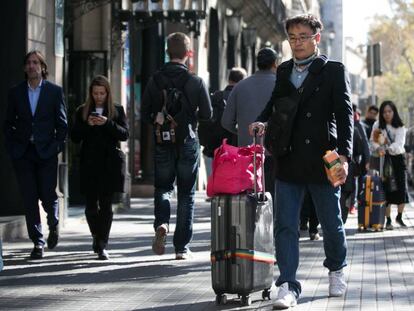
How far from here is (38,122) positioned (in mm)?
10781

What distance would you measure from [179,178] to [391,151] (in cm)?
609

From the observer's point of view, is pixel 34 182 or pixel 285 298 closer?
pixel 285 298

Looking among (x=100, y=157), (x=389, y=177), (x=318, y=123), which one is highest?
(x=318, y=123)

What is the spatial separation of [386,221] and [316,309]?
28.7 feet

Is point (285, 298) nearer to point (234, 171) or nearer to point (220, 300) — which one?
point (220, 300)

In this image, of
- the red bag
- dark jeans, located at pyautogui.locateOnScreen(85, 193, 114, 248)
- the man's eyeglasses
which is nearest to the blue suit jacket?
dark jeans, located at pyautogui.locateOnScreen(85, 193, 114, 248)

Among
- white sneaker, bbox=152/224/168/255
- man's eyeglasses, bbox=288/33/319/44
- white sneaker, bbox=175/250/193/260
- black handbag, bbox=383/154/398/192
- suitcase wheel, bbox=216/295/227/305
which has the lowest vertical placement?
suitcase wheel, bbox=216/295/227/305

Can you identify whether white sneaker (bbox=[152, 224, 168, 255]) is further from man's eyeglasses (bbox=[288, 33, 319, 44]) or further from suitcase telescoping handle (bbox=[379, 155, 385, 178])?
suitcase telescoping handle (bbox=[379, 155, 385, 178])

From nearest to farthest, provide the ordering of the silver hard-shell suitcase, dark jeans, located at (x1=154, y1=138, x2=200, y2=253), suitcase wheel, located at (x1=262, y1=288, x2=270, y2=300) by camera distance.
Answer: the silver hard-shell suitcase
suitcase wheel, located at (x1=262, y1=288, x2=270, y2=300)
dark jeans, located at (x1=154, y1=138, x2=200, y2=253)

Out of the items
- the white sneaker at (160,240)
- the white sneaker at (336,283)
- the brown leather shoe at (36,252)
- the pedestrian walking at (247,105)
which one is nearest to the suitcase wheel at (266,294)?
the white sneaker at (336,283)

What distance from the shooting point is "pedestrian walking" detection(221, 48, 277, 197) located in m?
10.6

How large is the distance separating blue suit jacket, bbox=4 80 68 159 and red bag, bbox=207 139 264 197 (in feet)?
10.1

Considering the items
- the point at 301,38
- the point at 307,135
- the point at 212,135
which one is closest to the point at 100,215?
the point at 212,135

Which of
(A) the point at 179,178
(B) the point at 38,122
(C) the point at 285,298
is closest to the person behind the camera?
(C) the point at 285,298
